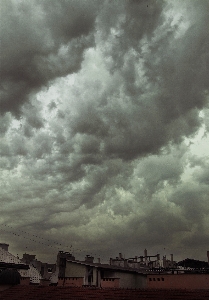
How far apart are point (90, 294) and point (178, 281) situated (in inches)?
401

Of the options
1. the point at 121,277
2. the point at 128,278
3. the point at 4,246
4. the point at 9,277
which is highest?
the point at 4,246

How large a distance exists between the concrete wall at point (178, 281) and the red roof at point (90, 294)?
23.6 feet

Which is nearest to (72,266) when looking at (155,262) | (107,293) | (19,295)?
(19,295)

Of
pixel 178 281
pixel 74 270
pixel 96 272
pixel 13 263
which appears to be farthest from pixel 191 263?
pixel 13 263

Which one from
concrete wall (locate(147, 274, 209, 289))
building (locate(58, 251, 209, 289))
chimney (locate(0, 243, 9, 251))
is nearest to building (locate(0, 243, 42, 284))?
chimney (locate(0, 243, 9, 251))

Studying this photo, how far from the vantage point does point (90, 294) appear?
19.2 m

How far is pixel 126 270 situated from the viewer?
38.2 meters

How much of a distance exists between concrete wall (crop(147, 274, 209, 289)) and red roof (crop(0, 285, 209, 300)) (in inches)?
283

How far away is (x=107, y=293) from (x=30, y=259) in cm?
5042

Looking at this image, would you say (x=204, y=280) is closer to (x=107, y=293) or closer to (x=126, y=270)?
(x=107, y=293)

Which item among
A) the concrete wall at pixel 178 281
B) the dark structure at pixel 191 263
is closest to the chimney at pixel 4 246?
the concrete wall at pixel 178 281

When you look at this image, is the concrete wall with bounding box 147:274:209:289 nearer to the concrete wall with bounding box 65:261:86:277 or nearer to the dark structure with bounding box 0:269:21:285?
the dark structure with bounding box 0:269:21:285

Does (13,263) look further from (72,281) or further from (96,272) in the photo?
(96,272)

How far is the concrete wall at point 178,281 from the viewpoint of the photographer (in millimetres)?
25016
